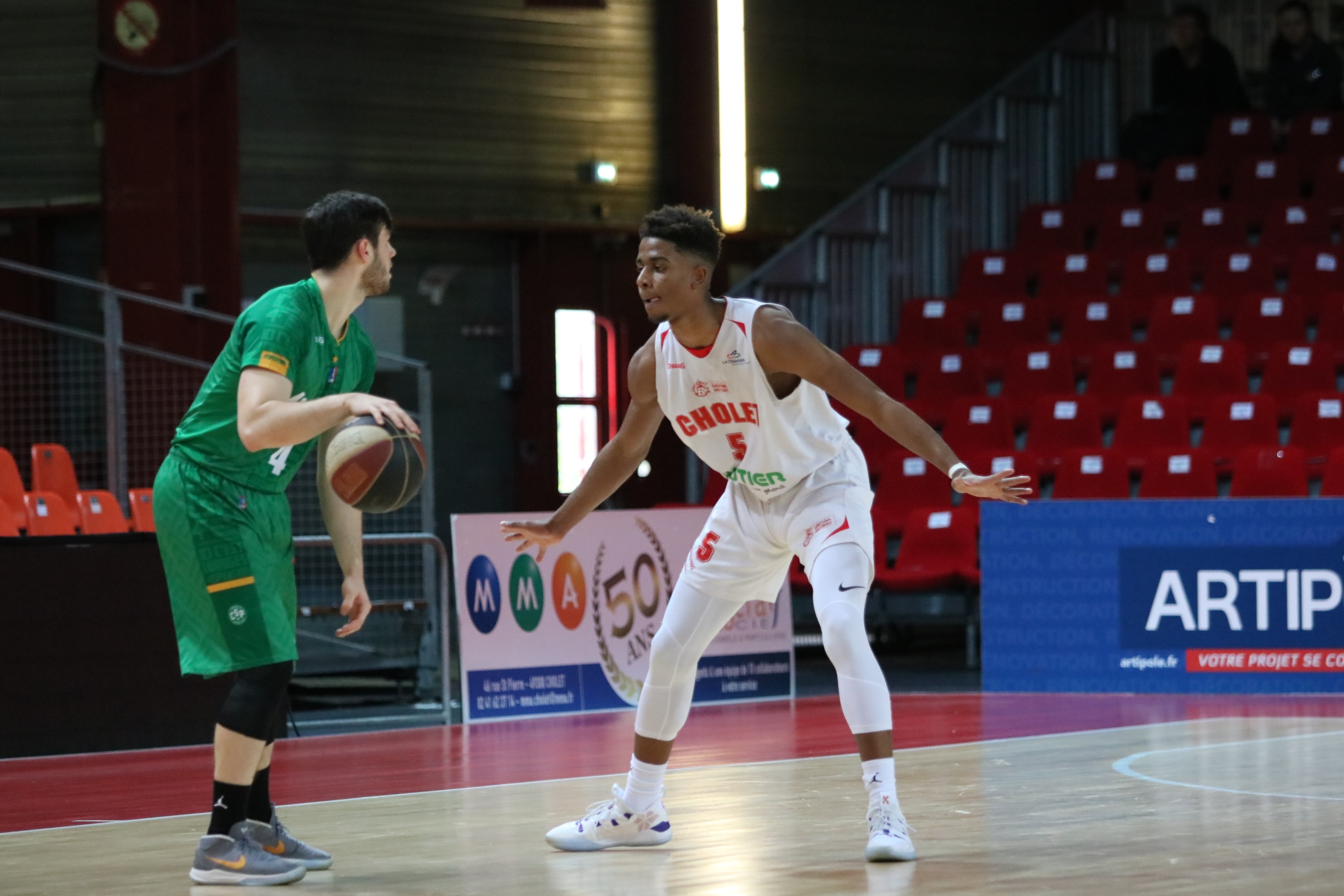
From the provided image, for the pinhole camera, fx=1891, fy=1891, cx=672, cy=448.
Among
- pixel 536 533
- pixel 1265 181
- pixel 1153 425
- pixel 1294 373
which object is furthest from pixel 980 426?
pixel 536 533

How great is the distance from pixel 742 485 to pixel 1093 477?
770 centimetres

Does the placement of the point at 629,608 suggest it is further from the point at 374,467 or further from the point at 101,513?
the point at 374,467

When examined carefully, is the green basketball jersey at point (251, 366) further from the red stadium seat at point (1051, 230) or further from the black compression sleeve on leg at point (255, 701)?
the red stadium seat at point (1051, 230)

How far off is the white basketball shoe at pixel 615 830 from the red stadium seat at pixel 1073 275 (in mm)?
10754

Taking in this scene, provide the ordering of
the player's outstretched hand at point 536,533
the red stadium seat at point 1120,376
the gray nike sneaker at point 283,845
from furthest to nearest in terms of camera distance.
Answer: the red stadium seat at point 1120,376 < the player's outstretched hand at point 536,533 < the gray nike sneaker at point 283,845

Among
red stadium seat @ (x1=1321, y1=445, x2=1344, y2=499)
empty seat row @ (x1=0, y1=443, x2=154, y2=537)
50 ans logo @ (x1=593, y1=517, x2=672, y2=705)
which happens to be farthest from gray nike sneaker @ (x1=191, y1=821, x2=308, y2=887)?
red stadium seat @ (x1=1321, y1=445, x2=1344, y2=499)

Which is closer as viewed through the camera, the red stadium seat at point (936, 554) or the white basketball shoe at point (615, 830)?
the white basketball shoe at point (615, 830)

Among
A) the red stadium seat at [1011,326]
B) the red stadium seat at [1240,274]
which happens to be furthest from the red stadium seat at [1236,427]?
the red stadium seat at [1011,326]

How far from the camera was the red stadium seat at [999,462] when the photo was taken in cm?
1341

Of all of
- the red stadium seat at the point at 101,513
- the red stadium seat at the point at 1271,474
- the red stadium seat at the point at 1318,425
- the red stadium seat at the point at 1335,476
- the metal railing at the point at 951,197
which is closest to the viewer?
the red stadium seat at the point at 101,513

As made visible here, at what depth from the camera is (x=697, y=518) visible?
455 inches

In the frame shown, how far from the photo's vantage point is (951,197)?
17484 mm

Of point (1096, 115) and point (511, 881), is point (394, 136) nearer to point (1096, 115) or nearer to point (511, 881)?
point (1096, 115)

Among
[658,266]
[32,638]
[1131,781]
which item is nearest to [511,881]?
[658,266]
